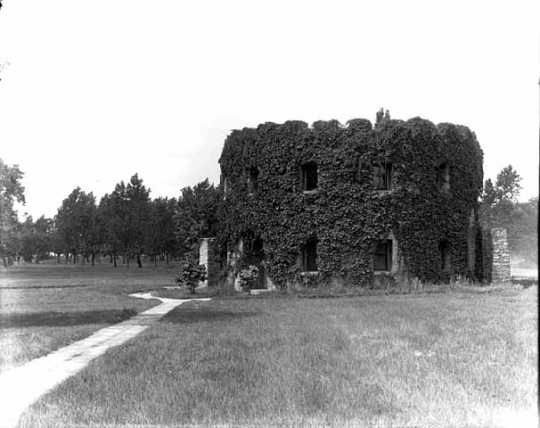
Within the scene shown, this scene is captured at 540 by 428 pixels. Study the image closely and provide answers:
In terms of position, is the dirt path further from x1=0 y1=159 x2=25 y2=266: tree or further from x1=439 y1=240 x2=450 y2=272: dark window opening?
x1=439 y1=240 x2=450 y2=272: dark window opening

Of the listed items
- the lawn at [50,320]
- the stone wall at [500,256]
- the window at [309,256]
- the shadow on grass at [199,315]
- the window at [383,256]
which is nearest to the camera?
the lawn at [50,320]

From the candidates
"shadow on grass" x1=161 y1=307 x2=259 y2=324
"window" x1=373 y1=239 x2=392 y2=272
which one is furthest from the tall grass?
"window" x1=373 y1=239 x2=392 y2=272

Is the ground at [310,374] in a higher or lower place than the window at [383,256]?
lower

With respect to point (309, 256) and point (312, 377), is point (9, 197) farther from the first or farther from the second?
point (312, 377)

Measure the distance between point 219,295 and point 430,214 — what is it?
10.7 metres

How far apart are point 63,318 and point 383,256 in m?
15.2

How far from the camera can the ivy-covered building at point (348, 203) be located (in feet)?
77.6

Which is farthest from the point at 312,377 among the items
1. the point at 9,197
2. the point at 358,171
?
the point at 9,197

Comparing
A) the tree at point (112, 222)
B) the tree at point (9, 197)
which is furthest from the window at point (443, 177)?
the tree at point (112, 222)

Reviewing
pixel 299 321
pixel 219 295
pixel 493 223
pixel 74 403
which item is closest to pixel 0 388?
pixel 74 403

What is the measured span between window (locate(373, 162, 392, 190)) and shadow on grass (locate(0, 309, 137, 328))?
43.8 feet

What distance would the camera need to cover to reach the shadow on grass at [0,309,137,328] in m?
12.9

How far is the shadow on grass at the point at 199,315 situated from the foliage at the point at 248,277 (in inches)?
276

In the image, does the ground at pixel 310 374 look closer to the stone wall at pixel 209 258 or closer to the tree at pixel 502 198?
the stone wall at pixel 209 258
